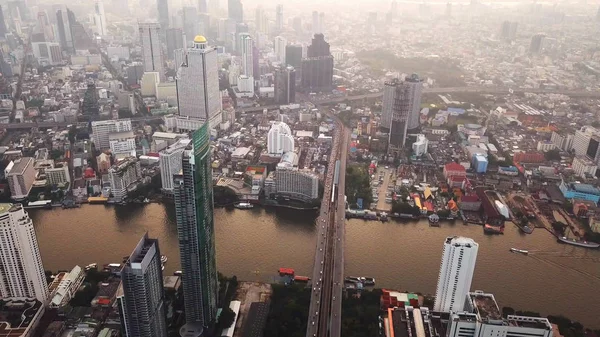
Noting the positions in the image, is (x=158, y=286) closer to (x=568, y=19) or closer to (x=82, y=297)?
(x=82, y=297)

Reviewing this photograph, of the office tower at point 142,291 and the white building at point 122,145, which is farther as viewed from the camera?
the white building at point 122,145

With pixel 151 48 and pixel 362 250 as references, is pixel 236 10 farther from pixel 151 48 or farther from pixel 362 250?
pixel 362 250

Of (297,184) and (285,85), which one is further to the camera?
(285,85)

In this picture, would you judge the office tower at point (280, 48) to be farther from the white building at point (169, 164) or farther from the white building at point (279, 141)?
the white building at point (169, 164)

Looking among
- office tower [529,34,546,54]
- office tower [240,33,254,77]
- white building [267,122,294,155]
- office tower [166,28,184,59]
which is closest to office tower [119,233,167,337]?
white building [267,122,294,155]

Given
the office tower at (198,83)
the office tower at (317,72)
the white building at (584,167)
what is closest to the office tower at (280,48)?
the office tower at (317,72)

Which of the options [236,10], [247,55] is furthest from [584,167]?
[236,10]
